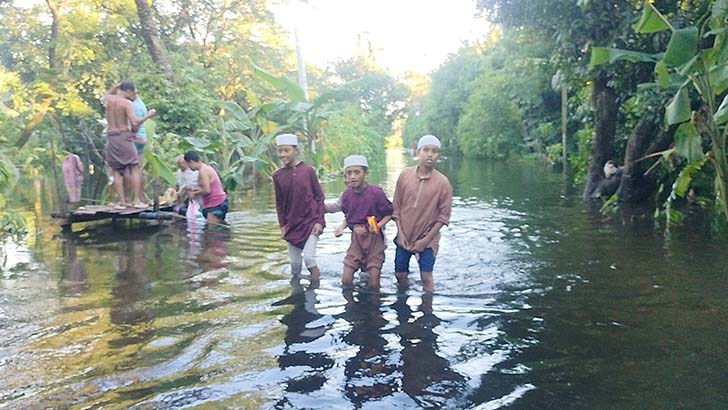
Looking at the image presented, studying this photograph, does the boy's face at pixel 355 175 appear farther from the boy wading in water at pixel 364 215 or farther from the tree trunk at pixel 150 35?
the tree trunk at pixel 150 35

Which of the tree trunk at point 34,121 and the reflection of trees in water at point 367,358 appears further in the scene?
the tree trunk at point 34,121

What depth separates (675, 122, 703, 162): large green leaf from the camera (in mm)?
6617

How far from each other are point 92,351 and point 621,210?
11.2 m

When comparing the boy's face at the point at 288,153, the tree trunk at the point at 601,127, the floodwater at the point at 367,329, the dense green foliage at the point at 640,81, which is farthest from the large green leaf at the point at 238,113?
the boy's face at the point at 288,153

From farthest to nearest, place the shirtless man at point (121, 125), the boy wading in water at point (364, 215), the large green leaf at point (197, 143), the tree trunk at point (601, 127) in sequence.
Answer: the large green leaf at point (197, 143), the tree trunk at point (601, 127), the shirtless man at point (121, 125), the boy wading in water at point (364, 215)

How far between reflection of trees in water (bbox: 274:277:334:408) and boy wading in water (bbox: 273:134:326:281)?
0.53 m

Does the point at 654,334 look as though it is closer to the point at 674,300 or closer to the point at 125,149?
the point at 674,300

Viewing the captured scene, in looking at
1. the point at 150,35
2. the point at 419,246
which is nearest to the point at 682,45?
the point at 419,246

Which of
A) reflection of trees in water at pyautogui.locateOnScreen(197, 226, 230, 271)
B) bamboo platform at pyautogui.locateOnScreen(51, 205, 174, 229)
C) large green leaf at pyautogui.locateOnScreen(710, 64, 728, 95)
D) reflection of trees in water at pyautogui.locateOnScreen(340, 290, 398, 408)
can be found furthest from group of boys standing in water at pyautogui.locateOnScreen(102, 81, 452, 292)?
bamboo platform at pyautogui.locateOnScreen(51, 205, 174, 229)

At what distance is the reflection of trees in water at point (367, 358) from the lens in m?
4.29

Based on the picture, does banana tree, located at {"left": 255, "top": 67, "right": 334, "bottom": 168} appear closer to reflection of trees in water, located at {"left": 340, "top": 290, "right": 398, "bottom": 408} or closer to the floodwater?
the floodwater

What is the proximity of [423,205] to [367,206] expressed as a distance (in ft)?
1.83

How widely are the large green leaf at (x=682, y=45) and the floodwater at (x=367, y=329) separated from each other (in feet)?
7.38

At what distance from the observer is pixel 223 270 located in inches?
327
